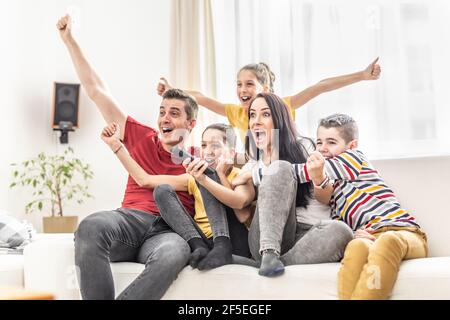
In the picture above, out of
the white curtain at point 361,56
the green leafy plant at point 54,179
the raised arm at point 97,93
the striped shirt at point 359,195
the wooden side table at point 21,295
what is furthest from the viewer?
the green leafy plant at point 54,179

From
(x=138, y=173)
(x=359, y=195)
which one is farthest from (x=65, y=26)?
(x=359, y=195)

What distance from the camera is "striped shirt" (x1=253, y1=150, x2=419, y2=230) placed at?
1.85 m

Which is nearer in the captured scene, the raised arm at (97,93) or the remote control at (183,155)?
the remote control at (183,155)

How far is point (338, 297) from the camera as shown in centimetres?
157

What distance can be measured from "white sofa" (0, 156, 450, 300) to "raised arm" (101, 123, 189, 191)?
0.36 m

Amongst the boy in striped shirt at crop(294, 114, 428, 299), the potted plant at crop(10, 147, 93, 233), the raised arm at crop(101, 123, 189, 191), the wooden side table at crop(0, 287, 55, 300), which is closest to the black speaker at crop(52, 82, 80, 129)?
the potted plant at crop(10, 147, 93, 233)

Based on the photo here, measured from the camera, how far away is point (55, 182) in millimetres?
3641

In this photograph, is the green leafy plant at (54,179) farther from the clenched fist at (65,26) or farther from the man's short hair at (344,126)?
the man's short hair at (344,126)

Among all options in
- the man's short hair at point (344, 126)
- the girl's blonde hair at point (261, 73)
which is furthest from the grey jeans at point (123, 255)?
the girl's blonde hair at point (261, 73)

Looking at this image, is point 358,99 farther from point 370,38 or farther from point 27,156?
point 27,156

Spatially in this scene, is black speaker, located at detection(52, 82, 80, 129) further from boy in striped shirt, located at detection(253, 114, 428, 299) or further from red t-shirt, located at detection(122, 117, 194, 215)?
boy in striped shirt, located at detection(253, 114, 428, 299)

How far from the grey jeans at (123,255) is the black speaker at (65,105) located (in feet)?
6.30

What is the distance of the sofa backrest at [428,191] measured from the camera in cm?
200
